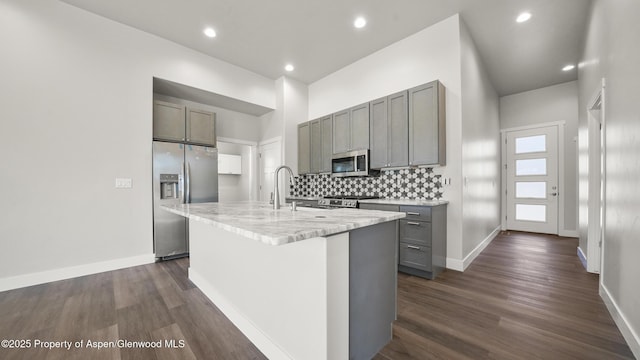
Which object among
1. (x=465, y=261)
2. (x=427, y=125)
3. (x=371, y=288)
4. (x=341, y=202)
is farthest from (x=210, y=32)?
(x=465, y=261)

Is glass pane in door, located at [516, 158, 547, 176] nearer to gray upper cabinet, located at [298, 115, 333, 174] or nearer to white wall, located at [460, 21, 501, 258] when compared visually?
white wall, located at [460, 21, 501, 258]

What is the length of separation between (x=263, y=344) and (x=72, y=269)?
113 inches

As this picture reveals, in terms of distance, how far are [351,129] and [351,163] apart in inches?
22.7

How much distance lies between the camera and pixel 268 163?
525 centimetres

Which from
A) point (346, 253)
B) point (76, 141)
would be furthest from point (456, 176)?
point (76, 141)

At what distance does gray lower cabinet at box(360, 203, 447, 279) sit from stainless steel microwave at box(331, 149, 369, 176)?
0.86 m

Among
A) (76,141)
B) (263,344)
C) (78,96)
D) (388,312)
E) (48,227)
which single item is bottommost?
(263,344)

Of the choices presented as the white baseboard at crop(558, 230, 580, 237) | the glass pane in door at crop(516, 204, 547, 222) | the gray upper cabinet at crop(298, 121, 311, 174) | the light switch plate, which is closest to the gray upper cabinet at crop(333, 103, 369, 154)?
the gray upper cabinet at crop(298, 121, 311, 174)

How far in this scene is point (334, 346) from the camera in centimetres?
120

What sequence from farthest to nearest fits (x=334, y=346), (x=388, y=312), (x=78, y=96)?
(x=78, y=96), (x=388, y=312), (x=334, y=346)

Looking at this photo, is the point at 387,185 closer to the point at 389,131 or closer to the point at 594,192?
the point at 389,131

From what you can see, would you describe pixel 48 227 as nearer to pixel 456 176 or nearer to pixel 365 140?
pixel 365 140

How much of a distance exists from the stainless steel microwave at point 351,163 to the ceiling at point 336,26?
1.69 m

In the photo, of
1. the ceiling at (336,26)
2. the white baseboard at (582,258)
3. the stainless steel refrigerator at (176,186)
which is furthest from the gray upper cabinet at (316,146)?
the white baseboard at (582,258)
